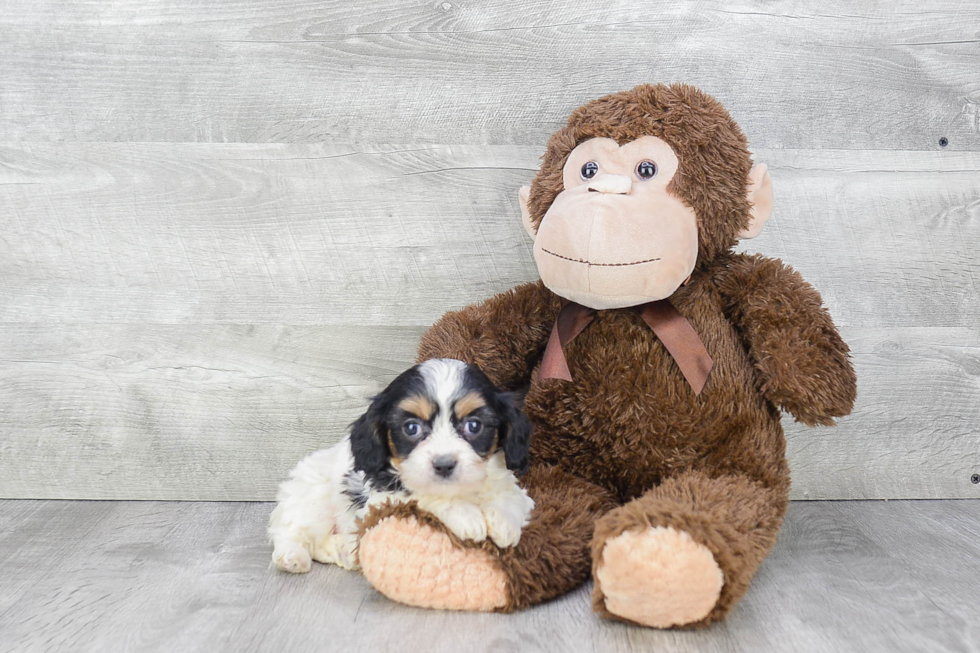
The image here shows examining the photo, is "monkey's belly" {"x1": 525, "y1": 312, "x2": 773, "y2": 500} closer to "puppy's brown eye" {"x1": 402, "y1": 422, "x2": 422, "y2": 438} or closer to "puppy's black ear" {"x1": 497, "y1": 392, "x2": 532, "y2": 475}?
"puppy's black ear" {"x1": 497, "y1": 392, "x2": 532, "y2": 475}

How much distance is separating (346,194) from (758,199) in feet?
2.95

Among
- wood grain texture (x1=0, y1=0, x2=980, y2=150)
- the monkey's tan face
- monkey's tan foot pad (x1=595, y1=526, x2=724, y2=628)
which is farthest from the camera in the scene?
wood grain texture (x1=0, y1=0, x2=980, y2=150)

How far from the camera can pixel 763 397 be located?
1.53 meters

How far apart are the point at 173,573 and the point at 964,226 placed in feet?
5.99

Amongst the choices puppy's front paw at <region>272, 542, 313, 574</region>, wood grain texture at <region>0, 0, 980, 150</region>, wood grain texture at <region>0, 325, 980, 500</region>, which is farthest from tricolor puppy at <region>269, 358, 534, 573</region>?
wood grain texture at <region>0, 0, 980, 150</region>

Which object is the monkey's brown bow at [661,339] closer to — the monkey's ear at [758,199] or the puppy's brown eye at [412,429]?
the monkey's ear at [758,199]

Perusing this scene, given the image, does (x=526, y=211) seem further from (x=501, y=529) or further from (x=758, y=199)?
(x=501, y=529)

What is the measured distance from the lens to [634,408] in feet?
5.00

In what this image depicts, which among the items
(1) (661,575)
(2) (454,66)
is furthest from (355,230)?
(1) (661,575)

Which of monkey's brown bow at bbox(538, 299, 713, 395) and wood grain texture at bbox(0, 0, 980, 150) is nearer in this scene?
monkey's brown bow at bbox(538, 299, 713, 395)

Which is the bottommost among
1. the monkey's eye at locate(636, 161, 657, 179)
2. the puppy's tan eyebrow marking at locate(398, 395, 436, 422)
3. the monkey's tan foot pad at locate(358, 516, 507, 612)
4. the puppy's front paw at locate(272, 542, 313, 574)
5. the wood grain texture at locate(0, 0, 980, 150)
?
the puppy's front paw at locate(272, 542, 313, 574)

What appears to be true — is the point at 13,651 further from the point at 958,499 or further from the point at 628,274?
the point at 958,499

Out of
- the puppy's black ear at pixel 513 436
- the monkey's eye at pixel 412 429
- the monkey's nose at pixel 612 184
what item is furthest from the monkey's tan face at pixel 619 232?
the monkey's eye at pixel 412 429

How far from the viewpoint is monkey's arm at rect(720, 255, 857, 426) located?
145 cm
